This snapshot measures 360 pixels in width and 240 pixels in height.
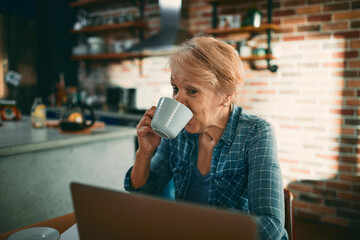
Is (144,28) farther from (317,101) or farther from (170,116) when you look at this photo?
(170,116)

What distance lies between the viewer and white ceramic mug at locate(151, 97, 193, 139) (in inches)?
32.5

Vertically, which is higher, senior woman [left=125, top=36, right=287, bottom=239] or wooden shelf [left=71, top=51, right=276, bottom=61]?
wooden shelf [left=71, top=51, right=276, bottom=61]

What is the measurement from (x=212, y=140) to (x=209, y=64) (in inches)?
11.6

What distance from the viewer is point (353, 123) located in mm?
2307

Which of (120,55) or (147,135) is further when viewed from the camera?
(120,55)

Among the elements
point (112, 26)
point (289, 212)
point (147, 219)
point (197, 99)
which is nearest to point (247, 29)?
point (112, 26)

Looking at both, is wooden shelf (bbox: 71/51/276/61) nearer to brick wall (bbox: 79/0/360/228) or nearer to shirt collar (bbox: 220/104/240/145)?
brick wall (bbox: 79/0/360/228)

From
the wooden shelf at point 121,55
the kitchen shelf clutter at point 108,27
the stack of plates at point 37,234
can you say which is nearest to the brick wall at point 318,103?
the wooden shelf at point 121,55

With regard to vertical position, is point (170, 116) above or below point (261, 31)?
below

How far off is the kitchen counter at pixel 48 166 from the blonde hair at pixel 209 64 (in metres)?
0.86

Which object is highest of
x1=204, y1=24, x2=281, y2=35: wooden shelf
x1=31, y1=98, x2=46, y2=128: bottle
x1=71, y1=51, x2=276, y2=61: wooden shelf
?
x1=204, y1=24, x2=281, y2=35: wooden shelf

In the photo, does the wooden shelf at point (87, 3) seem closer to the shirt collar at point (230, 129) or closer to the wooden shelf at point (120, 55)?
the wooden shelf at point (120, 55)

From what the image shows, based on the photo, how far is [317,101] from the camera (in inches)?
96.3

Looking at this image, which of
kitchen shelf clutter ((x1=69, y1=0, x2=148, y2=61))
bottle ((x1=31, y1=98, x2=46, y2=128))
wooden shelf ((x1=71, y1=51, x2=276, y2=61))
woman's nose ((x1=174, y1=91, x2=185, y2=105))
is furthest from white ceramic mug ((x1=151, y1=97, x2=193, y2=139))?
kitchen shelf clutter ((x1=69, y1=0, x2=148, y2=61))
